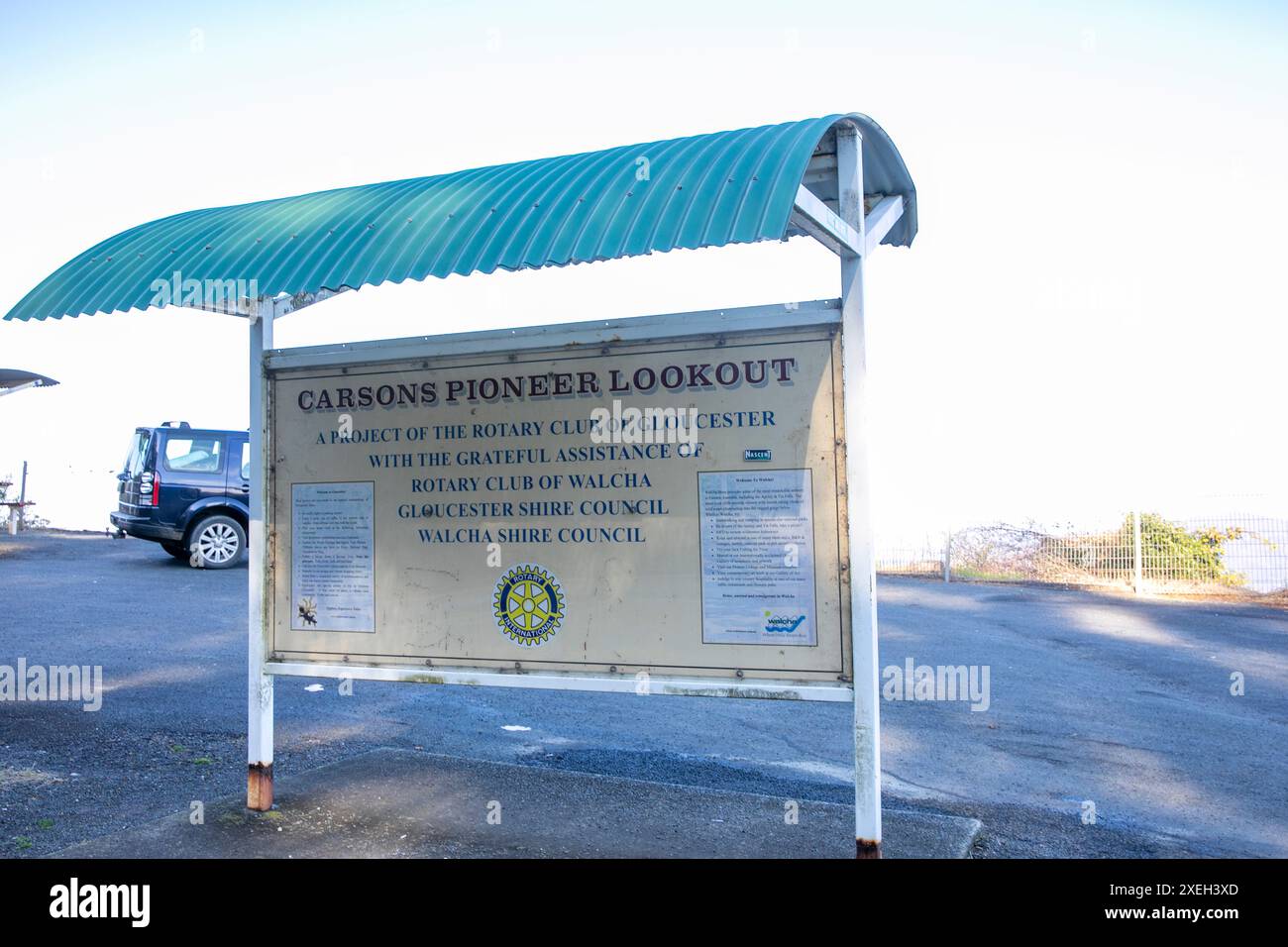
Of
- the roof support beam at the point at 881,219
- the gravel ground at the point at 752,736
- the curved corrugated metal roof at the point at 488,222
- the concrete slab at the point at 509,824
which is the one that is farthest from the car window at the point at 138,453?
the roof support beam at the point at 881,219

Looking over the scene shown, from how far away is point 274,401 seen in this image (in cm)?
495

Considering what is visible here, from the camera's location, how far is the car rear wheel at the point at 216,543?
49.4ft

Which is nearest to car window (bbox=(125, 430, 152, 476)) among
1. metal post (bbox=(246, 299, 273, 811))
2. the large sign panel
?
metal post (bbox=(246, 299, 273, 811))

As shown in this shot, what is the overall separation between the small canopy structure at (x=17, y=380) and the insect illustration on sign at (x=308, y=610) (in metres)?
9.98

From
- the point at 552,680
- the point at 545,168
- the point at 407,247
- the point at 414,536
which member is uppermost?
the point at 545,168

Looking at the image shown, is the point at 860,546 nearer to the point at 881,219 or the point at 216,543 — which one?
the point at 881,219

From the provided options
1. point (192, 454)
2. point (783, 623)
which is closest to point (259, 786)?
point (783, 623)

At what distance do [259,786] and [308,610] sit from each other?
0.81 meters

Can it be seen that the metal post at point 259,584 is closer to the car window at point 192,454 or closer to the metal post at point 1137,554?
the car window at point 192,454
